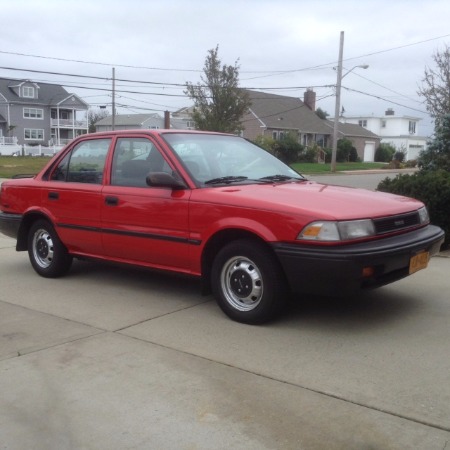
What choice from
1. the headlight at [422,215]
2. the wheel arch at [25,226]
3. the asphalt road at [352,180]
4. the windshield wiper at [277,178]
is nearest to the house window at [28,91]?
the asphalt road at [352,180]

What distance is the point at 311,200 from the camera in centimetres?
463

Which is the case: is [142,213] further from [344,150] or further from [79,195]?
[344,150]

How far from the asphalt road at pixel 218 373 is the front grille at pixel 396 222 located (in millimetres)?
795

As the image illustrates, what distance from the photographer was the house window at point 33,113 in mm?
66000

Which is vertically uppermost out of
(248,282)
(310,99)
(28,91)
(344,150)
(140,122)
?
(28,91)

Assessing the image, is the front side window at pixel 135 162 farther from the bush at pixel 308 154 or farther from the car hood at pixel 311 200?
the bush at pixel 308 154

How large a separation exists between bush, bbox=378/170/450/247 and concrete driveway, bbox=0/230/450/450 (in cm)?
184

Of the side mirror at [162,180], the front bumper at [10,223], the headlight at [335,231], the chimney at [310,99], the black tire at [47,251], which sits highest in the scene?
the chimney at [310,99]

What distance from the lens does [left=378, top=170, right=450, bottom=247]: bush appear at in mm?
7457

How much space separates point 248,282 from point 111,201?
1.71m


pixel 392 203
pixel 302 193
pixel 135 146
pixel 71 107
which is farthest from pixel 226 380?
pixel 71 107

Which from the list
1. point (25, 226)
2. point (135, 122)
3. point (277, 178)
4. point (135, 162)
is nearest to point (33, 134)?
point (135, 122)

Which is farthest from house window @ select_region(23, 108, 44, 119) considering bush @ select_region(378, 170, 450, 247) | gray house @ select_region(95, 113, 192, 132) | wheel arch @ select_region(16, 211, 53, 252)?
bush @ select_region(378, 170, 450, 247)

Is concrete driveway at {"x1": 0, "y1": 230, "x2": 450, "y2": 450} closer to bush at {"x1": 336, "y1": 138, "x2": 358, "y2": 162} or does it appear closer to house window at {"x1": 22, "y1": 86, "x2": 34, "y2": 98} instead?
bush at {"x1": 336, "y1": 138, "x2": 358, "y2": 162}
